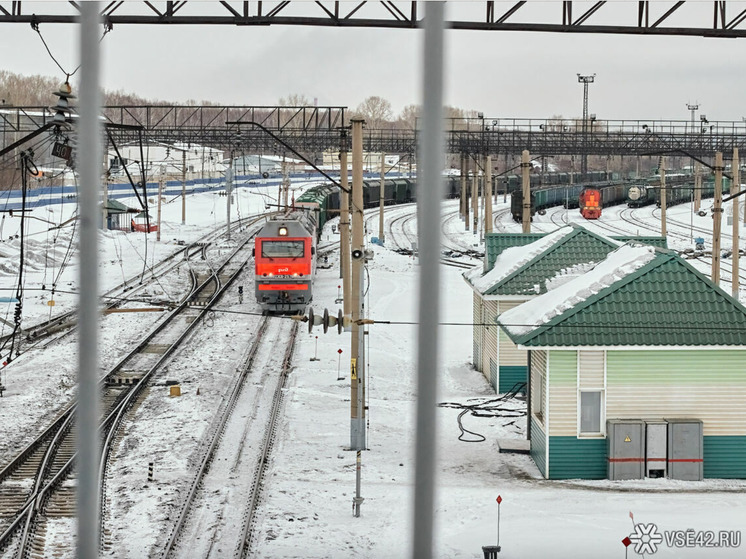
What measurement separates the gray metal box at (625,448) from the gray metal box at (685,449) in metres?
0.47

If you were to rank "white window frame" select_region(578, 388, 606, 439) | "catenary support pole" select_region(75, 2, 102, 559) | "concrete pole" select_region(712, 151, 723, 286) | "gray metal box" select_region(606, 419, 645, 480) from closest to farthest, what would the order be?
"catenary support pole" select_region(75, 2, 102, 559), "gray metal box" select_region(606, 419, 645, 480), "white window frame" select_region(578, 388, 606, 439), "concrete pole" select_region(712, 151, 723, 286)

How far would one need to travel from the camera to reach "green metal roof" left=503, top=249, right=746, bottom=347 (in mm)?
15875

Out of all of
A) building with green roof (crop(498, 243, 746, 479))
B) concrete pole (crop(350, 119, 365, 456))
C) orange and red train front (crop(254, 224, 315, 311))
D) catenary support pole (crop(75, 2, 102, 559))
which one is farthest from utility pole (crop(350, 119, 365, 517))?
orange and red train front (crop(254, 224, 315, 311))

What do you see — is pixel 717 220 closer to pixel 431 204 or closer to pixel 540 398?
pixel 540 398

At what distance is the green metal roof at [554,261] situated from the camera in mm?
22422

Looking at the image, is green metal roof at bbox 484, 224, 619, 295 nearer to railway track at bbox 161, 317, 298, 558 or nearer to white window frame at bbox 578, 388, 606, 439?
railway track at bbox 161, 317, 298, 558

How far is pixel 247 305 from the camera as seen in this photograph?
117ft

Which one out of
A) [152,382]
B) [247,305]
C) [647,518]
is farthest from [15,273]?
[647,518]

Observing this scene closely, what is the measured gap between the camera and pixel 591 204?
7650cm

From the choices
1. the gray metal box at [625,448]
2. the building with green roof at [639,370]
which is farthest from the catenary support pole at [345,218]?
the gray metal box at [625,448]

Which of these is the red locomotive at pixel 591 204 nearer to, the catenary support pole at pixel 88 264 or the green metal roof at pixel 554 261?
the green metal roof at pixel 554 261

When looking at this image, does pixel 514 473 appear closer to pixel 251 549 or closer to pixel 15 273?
pixel 251 549

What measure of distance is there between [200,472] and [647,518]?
271 inches

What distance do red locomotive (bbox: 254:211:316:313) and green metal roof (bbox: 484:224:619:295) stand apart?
11.0m
